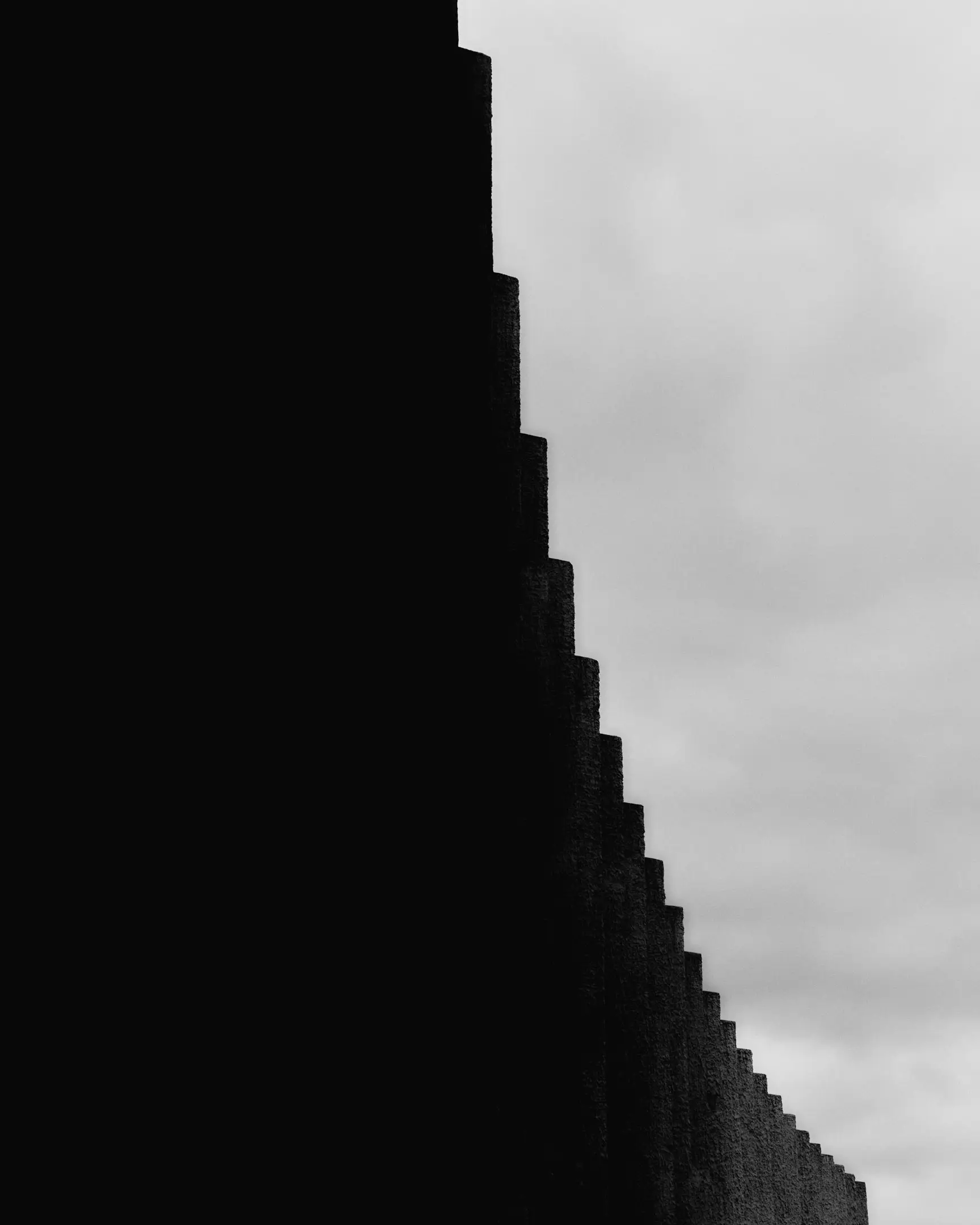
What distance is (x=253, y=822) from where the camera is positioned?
17.4 ft

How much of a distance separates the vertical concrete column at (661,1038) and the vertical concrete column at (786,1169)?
191 inches

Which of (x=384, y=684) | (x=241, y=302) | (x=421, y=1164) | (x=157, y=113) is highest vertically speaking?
(x=157, y=113)

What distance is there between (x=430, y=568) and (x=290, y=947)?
5.30 ft

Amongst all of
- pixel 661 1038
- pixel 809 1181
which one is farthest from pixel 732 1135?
pixel 809 1181

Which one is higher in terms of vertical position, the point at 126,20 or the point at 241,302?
the point at 126,20

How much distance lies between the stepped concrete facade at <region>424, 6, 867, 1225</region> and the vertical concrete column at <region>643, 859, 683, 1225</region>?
0.07ft

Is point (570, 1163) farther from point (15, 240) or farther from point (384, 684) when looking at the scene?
point (15, 240)

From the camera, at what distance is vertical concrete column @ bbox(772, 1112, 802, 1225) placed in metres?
15.8

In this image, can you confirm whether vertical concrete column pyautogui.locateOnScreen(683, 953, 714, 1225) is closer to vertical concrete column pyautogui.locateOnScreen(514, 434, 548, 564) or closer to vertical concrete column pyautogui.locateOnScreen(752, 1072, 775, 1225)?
vertical concrete column pyautogui.locateOnScreen(752, 1072, 775, 1225)

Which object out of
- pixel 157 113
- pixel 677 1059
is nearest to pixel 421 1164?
pixel 157 113

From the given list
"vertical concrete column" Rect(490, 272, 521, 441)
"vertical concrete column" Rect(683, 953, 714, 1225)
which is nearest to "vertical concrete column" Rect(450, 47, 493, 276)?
"vertical concrete column" Rect(490, 272, 521, 441)

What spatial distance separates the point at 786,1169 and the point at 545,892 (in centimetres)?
977

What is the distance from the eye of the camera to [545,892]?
316 inches

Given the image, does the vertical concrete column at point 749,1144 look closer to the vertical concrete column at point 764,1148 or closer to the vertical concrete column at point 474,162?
the vertical concrete column at point 764,1148
